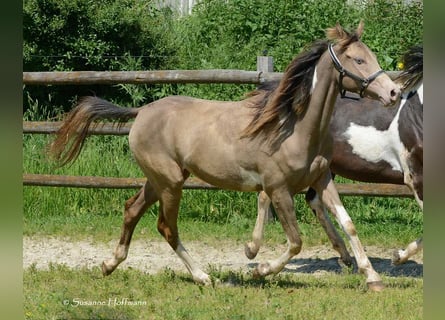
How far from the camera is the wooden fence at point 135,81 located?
25.8ft

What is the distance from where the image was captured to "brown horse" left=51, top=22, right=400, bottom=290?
5594 millimetres

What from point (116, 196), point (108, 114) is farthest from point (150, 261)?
point (116, 196)

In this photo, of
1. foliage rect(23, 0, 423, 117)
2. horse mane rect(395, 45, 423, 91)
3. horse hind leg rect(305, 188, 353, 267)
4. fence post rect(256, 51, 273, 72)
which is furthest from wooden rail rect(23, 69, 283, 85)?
foliage rect(23, 0, 423, 117)

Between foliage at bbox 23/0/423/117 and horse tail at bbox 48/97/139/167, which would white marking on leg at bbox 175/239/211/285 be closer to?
horse tail at bbox 48/97/139/167

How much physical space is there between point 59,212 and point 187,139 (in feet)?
11.7

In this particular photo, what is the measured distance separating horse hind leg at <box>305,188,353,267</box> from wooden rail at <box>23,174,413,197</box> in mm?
1200

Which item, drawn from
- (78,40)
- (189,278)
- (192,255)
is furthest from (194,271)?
(78,40)

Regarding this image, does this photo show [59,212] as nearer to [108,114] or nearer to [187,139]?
[108,114]

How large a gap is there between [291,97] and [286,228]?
3.21ft

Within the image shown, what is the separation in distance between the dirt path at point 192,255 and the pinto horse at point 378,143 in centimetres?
48

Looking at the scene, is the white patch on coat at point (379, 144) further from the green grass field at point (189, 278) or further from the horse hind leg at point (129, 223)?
the horse hind leg at point (129, 223)

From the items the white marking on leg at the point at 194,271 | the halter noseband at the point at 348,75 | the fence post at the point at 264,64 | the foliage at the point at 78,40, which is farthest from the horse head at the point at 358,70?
the foliage at the point at 78,40

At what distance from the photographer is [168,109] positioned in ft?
20.4

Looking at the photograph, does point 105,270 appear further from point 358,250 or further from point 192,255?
point 358,250
